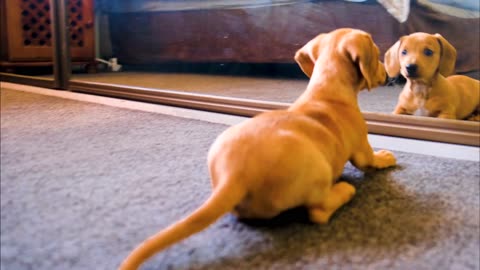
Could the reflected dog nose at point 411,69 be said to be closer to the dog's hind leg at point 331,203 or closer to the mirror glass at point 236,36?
the mirror glass at point 236,36

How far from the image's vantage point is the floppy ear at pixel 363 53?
772 mm

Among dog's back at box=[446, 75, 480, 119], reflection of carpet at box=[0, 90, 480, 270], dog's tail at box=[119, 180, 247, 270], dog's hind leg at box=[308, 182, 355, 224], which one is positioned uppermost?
dog's back at box=[446, 75, 480, 119]

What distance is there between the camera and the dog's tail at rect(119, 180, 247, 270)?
1.55ft

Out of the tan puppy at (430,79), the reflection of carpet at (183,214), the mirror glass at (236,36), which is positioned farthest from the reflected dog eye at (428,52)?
the reflection of carpet at (183,214)

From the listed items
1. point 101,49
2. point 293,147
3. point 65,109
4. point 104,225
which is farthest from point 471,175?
point 101,49

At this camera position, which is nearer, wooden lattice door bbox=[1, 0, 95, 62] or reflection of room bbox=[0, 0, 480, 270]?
reflection of room bbox=[0, 0, 480, 270]

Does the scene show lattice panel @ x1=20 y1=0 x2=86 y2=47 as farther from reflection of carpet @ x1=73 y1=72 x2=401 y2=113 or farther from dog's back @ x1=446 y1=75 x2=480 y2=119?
dog's back @ x1=446 y1=75 x2=480 y2=119

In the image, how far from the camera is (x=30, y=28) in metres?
2.54

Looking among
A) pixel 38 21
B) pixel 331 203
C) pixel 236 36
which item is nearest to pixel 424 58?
pixel 331 203

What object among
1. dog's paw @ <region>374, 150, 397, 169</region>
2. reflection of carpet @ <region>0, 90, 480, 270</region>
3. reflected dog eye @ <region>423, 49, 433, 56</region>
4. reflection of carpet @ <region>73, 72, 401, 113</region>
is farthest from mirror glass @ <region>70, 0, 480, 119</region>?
reflection of carpet @ <region>0, 90, 480, 270</region>

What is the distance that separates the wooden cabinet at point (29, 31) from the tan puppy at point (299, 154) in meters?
1.95

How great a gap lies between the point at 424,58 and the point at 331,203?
73 centimetres

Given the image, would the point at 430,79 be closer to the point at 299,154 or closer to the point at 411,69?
the point at 411,69

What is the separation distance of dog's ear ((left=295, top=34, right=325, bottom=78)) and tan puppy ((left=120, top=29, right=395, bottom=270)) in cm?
5
